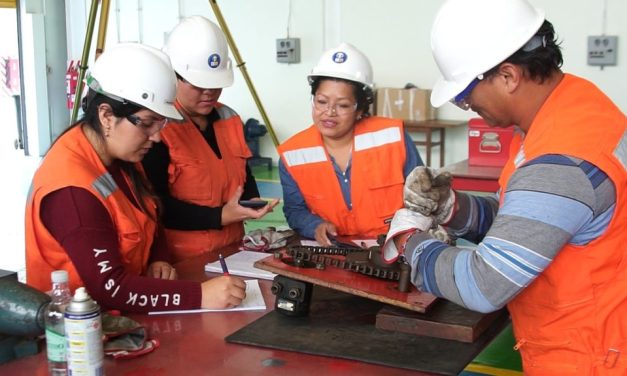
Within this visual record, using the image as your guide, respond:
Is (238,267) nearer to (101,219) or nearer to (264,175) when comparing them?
(101,219)

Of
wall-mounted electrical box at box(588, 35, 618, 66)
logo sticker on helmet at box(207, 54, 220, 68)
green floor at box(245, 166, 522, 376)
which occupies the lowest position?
green floor at box(245, 166, 522, 376)

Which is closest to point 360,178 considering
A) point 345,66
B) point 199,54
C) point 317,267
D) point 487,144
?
point 345,66

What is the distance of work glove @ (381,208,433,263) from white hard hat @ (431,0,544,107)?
0.38 m

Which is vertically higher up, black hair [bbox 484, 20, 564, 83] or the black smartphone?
→ black hair [bbox 484, 20, 564, 83]

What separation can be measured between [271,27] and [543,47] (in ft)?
25.0

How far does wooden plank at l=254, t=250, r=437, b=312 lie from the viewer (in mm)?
1839

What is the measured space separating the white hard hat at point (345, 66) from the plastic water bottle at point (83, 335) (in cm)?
182

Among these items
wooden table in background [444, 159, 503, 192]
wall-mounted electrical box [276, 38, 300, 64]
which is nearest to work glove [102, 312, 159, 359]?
wooden table in background [444, 159, 503, 192]

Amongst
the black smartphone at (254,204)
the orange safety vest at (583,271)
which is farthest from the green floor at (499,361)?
the orange safety vest at (583,271)

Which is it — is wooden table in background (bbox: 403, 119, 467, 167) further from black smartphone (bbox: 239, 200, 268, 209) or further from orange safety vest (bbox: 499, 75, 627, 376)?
orange safety vest (bbox: 499, 75, 627, 376)

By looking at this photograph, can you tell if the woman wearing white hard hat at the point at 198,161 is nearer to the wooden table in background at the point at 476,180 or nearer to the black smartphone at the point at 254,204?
the black smartphone at the point at 254,204

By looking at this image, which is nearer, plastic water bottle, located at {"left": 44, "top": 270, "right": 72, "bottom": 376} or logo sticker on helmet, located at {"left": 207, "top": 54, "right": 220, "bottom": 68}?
plastic water bottle, located at {"left": 44, "top": 270, "right": 72, "bottom": 376}

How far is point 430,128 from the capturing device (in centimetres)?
756

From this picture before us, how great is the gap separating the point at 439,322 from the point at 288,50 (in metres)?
7.22
